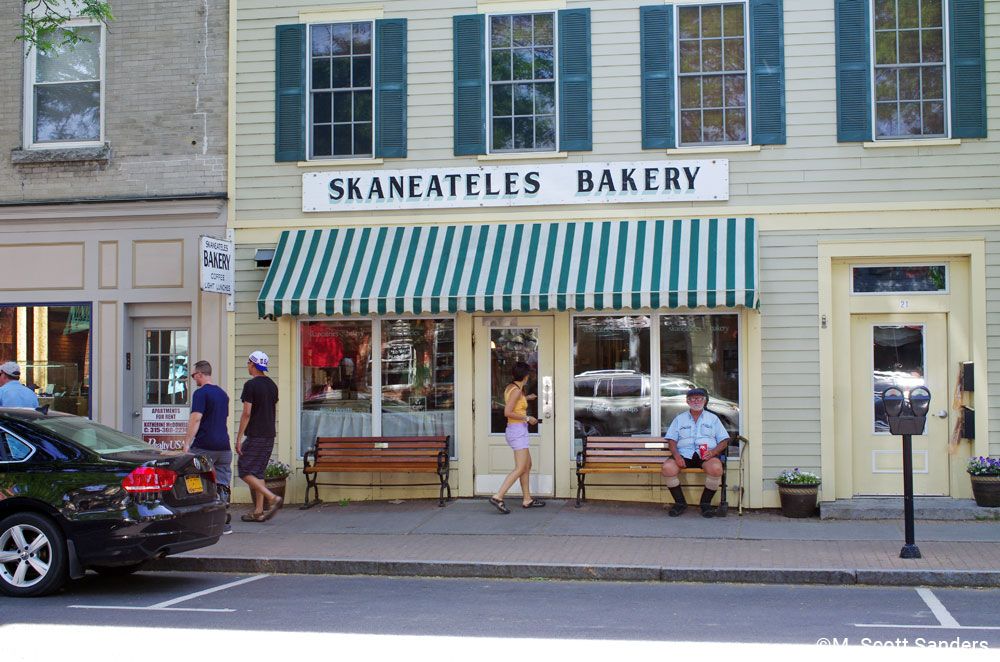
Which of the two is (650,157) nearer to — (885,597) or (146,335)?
(885,597)

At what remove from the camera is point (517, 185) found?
12.1 metres

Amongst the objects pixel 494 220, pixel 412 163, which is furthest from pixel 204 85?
pixel 494 220

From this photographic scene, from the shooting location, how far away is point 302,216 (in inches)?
491

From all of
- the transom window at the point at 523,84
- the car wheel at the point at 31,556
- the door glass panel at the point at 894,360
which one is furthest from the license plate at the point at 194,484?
the door glass panel at the point at 894,360

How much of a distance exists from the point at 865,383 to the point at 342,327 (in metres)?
6.20

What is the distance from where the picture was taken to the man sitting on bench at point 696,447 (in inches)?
440

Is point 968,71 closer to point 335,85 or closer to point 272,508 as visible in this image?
point 335,85

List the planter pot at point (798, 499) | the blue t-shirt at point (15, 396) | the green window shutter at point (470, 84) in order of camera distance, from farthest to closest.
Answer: the green window shutter at point (470, 84) < the planter pot at point (798, 499) < the blue t-shirt at point (15, 396)

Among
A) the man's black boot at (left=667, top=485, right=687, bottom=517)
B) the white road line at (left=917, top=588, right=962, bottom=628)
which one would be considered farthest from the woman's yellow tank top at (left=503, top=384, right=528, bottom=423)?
the white road line at (left=917, top=588, right=962, bottom=628)

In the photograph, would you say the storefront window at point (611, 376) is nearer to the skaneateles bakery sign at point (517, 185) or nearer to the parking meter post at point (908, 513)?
the skaneateles bakery sign at point (517, 185)

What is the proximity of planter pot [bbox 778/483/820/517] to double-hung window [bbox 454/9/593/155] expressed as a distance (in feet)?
15.5

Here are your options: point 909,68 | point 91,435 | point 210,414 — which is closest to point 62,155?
point 210,414

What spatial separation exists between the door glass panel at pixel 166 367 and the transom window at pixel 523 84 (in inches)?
185

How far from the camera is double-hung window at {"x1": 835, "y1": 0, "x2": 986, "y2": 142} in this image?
11.4 meters
